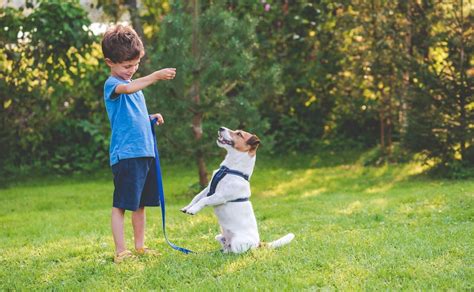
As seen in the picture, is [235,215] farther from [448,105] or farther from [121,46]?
[448,105]

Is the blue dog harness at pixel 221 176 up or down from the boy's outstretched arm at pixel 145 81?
down

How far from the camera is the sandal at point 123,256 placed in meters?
5.01

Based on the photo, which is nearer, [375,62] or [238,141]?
[238,141]

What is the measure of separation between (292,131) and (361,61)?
247 centimetres

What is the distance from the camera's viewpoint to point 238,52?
911cm

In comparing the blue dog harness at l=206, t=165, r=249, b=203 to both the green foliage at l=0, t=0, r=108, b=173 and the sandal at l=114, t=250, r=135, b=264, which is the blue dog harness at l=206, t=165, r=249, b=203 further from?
the green foliage at l=0, t=0, r=108, b=173

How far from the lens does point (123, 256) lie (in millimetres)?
5051

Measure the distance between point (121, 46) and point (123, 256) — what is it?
1.53 meters

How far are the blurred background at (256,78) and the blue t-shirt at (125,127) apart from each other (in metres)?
3.79

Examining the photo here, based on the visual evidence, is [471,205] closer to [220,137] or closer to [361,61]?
[220,137]

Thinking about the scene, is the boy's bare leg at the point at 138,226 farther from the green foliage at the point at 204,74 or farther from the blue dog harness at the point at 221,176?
the green foliage at the point at 204,74

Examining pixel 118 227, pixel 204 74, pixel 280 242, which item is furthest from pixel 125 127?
pixel 204 74

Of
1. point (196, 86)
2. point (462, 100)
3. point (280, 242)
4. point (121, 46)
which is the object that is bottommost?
point (280, 242)

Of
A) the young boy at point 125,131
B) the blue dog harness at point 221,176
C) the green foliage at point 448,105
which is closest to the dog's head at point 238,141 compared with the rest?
the blue dog harness at point 221,176
